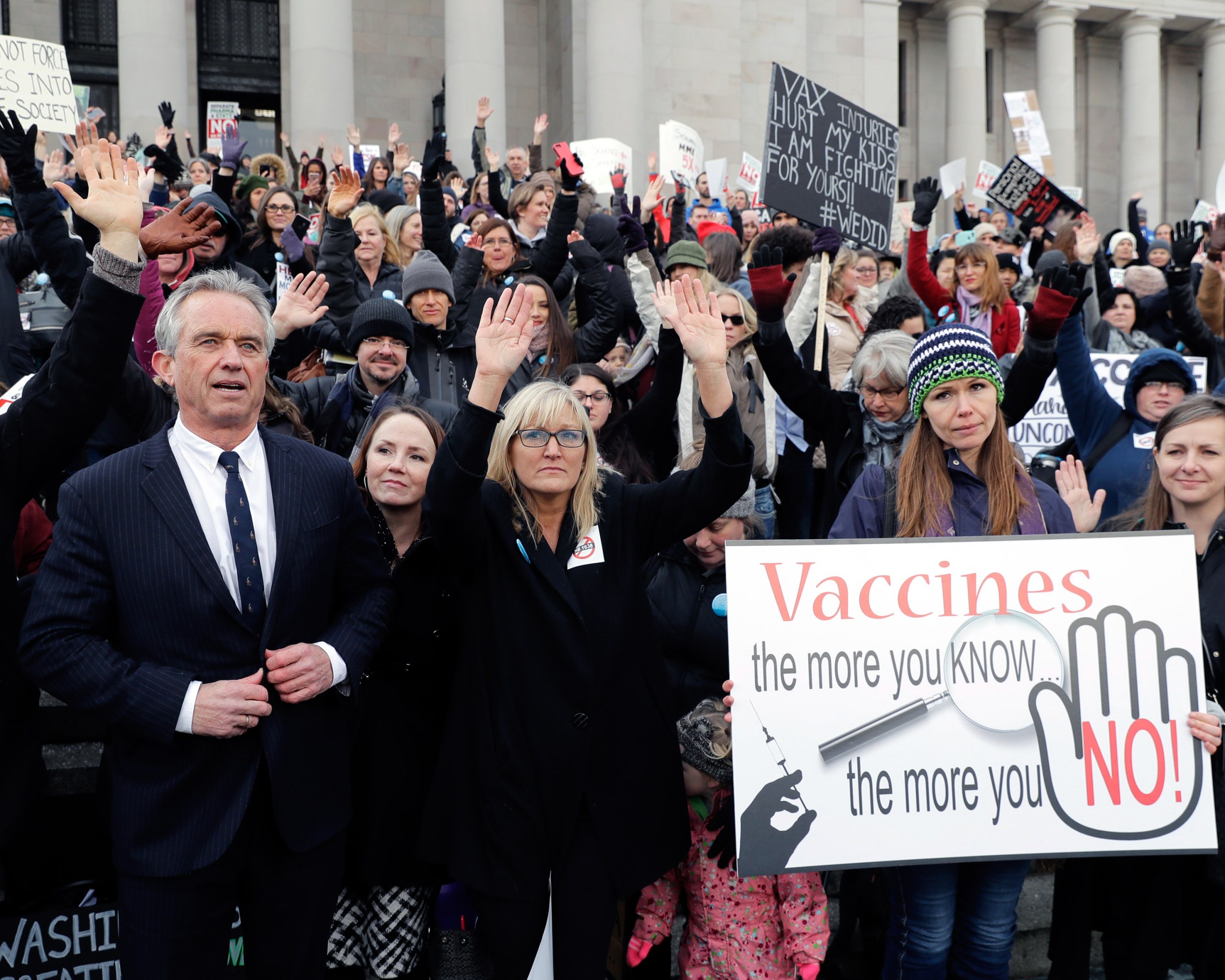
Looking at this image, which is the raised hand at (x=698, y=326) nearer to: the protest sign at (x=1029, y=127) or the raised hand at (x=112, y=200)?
the raised hand at (x=112, y=200)

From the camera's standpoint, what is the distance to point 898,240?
46.2 ft

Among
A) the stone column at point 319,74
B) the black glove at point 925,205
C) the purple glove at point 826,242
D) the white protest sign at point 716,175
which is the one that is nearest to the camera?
the purple glove at point 826,242

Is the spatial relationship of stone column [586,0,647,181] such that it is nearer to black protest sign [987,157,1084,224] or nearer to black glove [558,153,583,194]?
black protest sign [987,157,1084,224]

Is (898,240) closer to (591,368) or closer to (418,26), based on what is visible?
(591,368)

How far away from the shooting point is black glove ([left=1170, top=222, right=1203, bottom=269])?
24.3 feet

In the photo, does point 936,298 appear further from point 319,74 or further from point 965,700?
point 319,74

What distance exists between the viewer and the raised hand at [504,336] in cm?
298

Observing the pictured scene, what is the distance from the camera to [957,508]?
3672mm

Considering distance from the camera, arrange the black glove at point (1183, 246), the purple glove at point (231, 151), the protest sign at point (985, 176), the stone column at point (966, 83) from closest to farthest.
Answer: the black glove at point (1183, 246) → the purple glove at point (231, 151) → the protest sign at point (985, 176) → the stone column at point (966, 83)

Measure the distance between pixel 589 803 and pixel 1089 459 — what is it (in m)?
3.28

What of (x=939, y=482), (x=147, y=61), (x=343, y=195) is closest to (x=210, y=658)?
(x=939, y=482)

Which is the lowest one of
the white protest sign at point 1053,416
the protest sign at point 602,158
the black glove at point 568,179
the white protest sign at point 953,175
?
the white protest sign at point 1053,416

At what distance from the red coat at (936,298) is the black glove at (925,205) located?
65mm

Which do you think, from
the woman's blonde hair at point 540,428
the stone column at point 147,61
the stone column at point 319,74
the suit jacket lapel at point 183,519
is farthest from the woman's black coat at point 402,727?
the stone column at point 319,74
